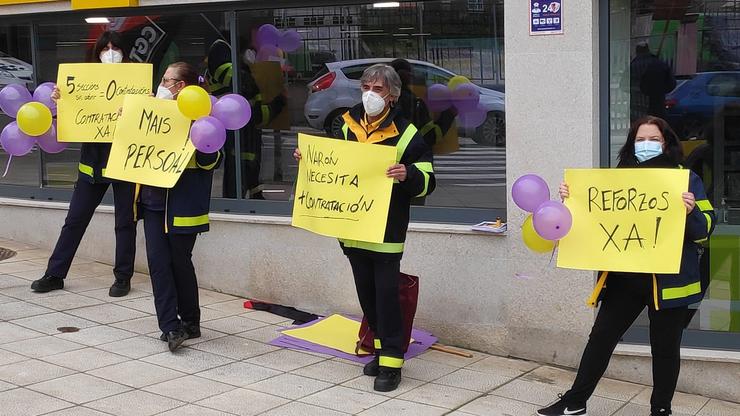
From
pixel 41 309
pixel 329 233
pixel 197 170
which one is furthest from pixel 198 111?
pixel 41 309

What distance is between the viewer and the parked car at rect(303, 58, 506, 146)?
6.59m

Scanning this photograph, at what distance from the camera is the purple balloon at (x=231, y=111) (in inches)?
229

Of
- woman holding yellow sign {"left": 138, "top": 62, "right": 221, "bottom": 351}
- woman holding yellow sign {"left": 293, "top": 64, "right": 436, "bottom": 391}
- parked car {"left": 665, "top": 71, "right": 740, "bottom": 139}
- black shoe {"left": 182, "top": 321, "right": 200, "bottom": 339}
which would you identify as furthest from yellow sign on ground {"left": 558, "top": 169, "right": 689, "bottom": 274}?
black shoe {"left": 182, "top": 321, "right": 200, "bottom": 339}

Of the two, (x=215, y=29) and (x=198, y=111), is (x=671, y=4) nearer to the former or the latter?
(x=198, y=111)

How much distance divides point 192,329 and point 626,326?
2892mm

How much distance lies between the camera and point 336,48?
23.0 feet

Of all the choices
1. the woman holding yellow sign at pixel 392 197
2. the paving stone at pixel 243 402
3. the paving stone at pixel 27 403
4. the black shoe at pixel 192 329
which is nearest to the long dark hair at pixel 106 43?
the black shoe at pixel 192 329

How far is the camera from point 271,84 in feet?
24.1

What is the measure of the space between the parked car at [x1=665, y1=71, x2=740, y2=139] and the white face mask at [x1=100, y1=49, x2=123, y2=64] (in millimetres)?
3950

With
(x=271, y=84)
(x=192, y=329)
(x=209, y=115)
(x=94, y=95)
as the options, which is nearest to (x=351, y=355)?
(x=192, y=329)

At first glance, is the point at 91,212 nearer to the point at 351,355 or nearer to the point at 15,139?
the point at 15,139

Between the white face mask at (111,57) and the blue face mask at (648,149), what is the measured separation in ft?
13.4

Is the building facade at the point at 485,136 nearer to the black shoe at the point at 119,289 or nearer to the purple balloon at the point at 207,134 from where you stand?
the black shoe at the point at 119,289

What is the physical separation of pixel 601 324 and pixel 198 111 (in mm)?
2667
